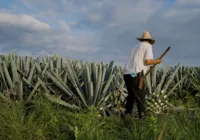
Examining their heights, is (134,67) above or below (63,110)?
above

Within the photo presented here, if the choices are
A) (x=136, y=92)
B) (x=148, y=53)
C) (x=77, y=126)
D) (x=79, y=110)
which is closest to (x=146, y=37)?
(x=148, y=53)

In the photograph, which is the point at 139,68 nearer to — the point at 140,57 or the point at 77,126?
the point at 140,57

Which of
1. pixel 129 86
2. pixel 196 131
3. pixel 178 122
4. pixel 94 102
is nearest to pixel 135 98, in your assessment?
pixel 129 86

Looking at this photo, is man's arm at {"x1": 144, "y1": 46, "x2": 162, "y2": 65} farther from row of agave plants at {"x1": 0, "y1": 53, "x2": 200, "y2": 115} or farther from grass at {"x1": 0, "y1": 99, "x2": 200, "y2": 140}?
grass at {"x1": 0, "y1": 99, "x2": 200, "y2": 140}

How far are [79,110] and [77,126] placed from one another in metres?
0.91

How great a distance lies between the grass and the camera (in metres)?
4.64

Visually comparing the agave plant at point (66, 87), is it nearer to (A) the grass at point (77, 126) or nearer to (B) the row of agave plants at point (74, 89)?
Answer: (B) the row of agave plants at point (74, 89)

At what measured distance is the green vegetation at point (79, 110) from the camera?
15.9ft

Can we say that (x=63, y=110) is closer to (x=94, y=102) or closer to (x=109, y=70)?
(x=94, y=102)

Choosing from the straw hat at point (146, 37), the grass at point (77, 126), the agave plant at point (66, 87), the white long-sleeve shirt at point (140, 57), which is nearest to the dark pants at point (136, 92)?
the white long-sleeve shirt at point (140, 57)

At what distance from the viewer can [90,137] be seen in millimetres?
4555

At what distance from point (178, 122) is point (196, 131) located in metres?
0.52

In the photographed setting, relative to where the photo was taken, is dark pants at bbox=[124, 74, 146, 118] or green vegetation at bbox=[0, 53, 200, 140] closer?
green vegetation at bbox=[0, 53, 200, 140]

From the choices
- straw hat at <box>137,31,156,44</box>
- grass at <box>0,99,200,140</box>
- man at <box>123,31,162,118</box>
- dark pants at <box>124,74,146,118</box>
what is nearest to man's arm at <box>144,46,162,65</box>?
man at <box>123,31,162,118</box>
